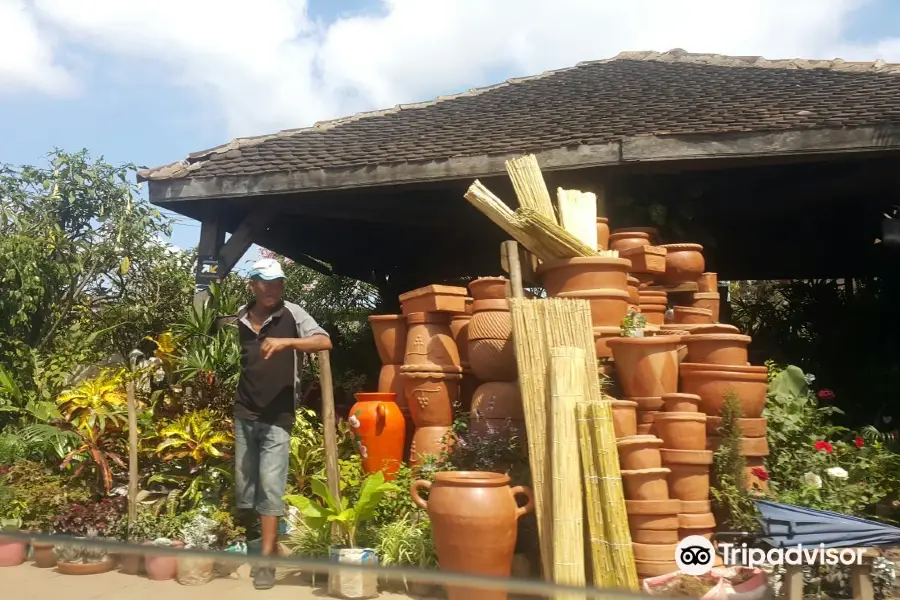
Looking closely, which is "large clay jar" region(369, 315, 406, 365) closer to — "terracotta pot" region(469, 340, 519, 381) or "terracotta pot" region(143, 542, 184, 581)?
"terracotta pot" region(469, 340, 519, 381)

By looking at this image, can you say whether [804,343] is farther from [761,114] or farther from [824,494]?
[824,494]

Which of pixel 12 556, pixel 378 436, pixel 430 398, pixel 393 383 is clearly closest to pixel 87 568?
pixel 12 556

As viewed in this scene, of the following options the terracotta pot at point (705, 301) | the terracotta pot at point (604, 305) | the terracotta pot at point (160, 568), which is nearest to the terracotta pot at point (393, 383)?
the terracotta pot at point (604, 305)

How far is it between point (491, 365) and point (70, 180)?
20.6 feet

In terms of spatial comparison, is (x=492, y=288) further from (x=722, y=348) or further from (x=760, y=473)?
(x=760, y=473)

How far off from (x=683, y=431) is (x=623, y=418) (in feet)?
1.02

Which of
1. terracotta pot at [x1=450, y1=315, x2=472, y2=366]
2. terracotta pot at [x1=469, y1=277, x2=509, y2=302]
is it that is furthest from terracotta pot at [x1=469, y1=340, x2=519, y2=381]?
terracotta pot at [x1=450, y1=315, x2=472, y2=366]

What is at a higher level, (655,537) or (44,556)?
(44,556)

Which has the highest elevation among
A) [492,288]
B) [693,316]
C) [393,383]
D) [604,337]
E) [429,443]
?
[492,288]

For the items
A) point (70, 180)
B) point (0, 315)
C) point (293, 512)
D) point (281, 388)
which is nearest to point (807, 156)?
point (281, 388)

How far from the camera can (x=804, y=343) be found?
271 inches

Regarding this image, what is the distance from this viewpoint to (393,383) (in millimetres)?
5039

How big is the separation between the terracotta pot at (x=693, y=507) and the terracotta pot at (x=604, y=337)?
0.96 m

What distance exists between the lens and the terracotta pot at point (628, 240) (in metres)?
4.86
